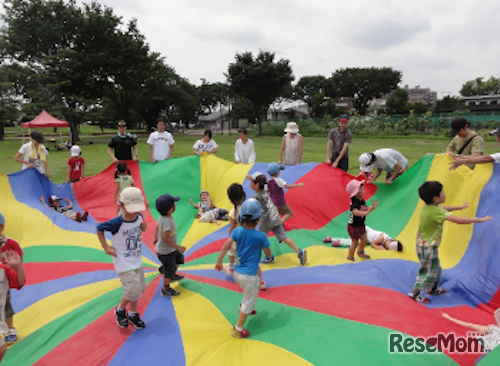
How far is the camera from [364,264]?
151 inches

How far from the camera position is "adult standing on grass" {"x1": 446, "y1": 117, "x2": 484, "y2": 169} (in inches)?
161

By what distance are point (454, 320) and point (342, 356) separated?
1.08 metres

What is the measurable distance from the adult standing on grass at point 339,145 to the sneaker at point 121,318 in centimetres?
409

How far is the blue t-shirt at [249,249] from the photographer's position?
268 cm

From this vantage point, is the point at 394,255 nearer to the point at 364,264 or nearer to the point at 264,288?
the point at 364,264

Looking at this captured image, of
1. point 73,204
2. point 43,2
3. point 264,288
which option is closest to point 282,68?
point 43,2

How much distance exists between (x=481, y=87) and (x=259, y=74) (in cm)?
5614

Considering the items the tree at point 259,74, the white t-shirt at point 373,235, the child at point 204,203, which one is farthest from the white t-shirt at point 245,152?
the tree at point 259,74

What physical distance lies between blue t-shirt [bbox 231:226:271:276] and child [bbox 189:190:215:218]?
2898mm

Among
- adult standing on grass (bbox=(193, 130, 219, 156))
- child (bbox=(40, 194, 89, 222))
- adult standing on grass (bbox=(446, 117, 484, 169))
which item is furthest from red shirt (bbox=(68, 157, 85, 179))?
adult standing on grass (bbox=(446, 117, 484, 169))

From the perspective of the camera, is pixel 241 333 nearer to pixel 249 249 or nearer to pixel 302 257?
pixel 249 249

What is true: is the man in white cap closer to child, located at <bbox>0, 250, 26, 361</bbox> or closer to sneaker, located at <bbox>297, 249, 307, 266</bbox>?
sneaker, located at <bbox>297, 249, 307, 266</bbox>

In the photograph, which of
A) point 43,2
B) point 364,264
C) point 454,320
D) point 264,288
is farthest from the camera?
point 43,2

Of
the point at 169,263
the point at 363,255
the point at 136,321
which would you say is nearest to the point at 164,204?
the point at 169,263
